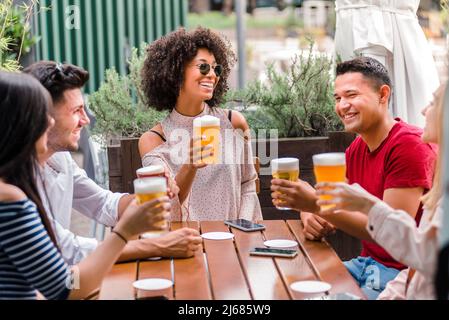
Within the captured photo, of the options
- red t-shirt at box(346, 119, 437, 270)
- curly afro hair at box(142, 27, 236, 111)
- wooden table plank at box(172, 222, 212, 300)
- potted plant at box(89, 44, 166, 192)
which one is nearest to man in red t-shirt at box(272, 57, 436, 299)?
red t-shirt at box(346, 119, 437, 270)

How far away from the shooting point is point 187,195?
375cm

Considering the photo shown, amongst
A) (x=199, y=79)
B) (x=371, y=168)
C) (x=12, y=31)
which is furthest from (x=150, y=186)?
(x=12, y=31)

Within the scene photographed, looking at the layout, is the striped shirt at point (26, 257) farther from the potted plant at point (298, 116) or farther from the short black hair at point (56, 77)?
the potted plant at point (298, 116)

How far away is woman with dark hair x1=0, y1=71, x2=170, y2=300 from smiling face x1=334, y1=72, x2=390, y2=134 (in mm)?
1235

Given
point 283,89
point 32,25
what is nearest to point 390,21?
point 283,89

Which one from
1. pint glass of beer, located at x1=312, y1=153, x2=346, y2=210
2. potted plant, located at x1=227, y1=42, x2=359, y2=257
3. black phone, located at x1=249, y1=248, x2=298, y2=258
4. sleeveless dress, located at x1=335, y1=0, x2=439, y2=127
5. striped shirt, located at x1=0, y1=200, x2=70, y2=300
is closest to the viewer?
striped shirt, located at x1=0, y1=200, x2=70, y2=300

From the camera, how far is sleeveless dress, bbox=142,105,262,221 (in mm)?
3895

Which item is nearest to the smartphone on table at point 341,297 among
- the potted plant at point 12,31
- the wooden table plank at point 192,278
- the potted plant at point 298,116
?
the wooden table plank at point 192,278

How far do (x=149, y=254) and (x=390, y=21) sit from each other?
2.36 metres

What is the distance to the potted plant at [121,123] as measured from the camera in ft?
14.9

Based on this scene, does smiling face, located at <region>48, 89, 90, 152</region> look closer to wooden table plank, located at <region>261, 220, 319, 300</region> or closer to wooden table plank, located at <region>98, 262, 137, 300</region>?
wooden table plank, located at <region>98, 262, 137, 300</region>

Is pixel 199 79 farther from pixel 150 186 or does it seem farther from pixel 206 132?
pixel 150 186

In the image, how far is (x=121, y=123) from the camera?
4.82 meters

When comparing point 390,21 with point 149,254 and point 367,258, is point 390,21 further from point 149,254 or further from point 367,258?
point 149,254
